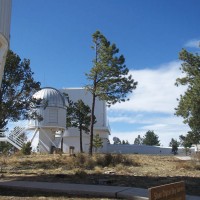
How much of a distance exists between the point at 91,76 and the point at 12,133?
567 inches

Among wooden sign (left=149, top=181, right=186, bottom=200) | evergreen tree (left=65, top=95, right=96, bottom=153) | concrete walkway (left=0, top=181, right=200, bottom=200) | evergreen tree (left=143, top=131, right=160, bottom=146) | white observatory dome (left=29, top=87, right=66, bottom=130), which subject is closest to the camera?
wooden sign (left=149, top=181, right=186, bottom=200)

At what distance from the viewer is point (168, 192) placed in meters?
5.75

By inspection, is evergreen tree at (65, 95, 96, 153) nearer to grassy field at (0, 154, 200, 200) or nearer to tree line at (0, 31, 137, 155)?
tree line at (0, 31, 137, 155)

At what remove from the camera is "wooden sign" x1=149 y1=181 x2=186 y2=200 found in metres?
5.37

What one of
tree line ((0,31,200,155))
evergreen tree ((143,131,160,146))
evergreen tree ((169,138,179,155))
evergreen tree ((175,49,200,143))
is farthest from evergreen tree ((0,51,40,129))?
evergreen tree ((143,131,160,146))

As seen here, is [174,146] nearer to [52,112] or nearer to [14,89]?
[52,112]

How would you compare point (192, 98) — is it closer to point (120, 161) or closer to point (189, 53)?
point (189, 53)

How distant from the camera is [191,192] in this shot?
36.5ft

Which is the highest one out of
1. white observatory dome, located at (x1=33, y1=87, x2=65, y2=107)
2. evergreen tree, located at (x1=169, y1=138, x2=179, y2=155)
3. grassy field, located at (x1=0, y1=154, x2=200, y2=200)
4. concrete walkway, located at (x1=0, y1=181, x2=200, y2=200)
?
white observatory dome, located at (x1=33, y1=87, x2=65, y2=107)

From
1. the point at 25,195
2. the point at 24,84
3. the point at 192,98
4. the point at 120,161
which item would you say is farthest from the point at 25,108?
the point at 25,195

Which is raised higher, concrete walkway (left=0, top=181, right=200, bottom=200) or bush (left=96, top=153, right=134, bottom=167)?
bush (left=96, top=153, right=134, bottom=167)

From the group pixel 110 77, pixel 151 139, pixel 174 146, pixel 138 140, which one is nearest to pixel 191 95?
pixel 110 77

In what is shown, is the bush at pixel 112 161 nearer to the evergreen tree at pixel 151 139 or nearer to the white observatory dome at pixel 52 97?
the white observatory dome at pixel 52 97

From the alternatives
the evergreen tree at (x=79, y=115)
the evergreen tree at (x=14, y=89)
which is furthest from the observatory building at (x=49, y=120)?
the evergreen tree at (x=14, y=89)
